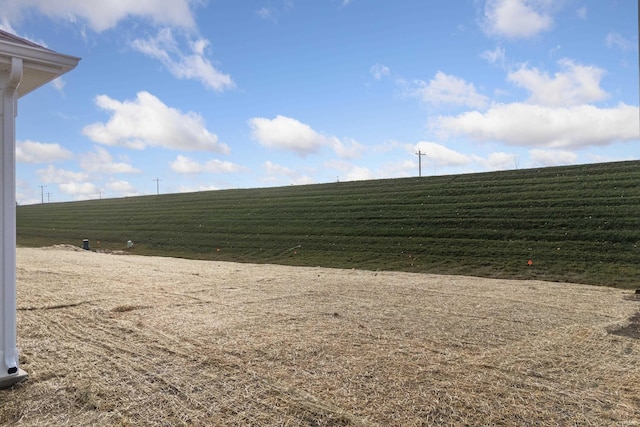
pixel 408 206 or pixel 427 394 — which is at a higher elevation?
pixel 408 206

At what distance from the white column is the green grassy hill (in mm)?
14248

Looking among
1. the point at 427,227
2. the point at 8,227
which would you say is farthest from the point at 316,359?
the point at 427,227

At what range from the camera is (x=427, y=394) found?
4.58 m

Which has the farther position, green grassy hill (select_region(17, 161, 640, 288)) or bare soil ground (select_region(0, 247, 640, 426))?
green grassy hill (select_region(17, 161, 640, 288))

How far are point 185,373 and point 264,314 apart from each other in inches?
118

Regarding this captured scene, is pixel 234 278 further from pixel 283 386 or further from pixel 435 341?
pixel 283 386

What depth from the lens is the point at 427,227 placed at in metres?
23.2

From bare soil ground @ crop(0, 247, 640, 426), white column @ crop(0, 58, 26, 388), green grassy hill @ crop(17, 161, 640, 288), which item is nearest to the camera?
bare soil ground @ crop(0, 247, 640, 426)

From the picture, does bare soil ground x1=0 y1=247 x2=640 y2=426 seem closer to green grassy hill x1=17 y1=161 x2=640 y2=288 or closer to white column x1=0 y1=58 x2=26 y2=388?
white column x1=0 y1=58 x2=26 y2=388

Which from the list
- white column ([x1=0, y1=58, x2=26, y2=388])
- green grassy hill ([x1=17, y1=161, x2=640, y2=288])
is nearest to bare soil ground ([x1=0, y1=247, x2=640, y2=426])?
white column ([x1=0, y1=58, x2=26, y2=388])

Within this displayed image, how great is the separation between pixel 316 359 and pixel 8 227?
370cm

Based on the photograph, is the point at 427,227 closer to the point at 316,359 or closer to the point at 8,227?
the point at 316,359

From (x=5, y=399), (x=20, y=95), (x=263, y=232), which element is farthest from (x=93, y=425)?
(x=263, y=232)

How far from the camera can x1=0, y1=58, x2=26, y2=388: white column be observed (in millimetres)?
4641
